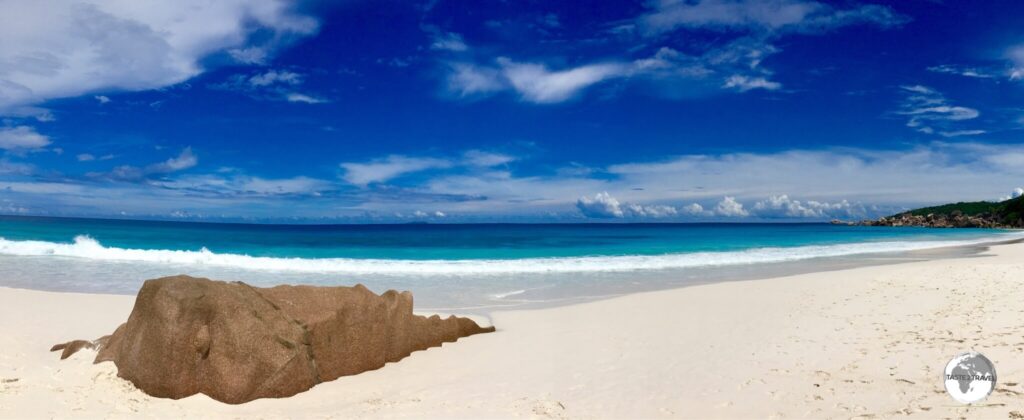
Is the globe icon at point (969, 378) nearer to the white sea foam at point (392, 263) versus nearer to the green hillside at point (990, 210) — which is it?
the white sea foam at point (392, 263)

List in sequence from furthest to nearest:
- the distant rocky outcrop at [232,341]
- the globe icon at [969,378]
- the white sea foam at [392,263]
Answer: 1. the white sea foam at [392,263]
2. the distant rocky outcrop at [232,341]
3. the globe icon at [969,378]

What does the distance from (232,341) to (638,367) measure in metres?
4.78

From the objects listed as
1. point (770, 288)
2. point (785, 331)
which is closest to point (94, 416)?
point (785, 331)

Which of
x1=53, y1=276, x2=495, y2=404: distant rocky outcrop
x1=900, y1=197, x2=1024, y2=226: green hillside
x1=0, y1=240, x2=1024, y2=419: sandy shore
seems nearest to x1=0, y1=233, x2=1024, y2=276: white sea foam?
x1=0, y1=240, x2=1024, y2=419: sandy shore

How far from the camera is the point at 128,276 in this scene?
19391 millimetres

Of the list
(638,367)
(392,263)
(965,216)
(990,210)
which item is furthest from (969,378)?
(990,210)

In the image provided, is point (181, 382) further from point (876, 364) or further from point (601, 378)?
point (876, 364)

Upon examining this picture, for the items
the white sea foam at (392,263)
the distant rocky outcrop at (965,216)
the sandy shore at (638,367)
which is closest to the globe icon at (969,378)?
the sandy shore at (638,367)

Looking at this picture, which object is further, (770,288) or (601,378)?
(770,288)

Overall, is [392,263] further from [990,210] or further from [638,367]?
[990,210]

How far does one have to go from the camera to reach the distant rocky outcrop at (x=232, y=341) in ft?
18.2

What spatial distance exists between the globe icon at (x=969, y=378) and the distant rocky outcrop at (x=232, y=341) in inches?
252

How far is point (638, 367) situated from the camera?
6.98 metres

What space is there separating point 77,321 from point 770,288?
15890 mm
